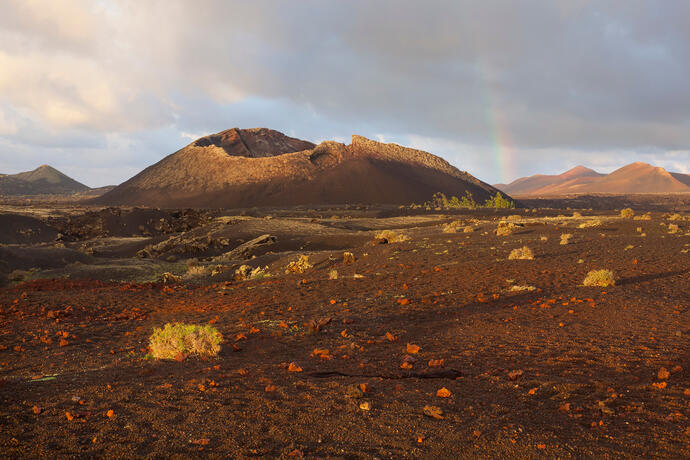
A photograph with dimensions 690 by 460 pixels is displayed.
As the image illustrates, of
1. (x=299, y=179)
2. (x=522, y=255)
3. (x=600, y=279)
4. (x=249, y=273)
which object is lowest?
(x=249, y=273)

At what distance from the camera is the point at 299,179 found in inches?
4744

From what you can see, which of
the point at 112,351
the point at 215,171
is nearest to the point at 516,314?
the point at 112,351

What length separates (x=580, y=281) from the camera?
42.3ft

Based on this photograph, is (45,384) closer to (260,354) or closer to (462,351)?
(260,354)

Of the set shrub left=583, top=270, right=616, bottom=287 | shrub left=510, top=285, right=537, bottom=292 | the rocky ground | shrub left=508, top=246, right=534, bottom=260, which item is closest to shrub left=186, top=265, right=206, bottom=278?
the rocky ground

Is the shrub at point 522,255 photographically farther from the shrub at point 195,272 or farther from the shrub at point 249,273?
the shrub at point 195,272

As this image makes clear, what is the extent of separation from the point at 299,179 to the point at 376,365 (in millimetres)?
115399

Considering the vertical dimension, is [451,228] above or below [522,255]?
above

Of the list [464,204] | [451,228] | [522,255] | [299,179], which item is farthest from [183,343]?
[299,179]

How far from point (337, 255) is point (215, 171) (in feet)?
381

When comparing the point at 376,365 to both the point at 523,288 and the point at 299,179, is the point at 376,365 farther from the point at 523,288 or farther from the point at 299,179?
the point at 299,179

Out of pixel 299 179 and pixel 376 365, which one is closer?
pixel 376 365

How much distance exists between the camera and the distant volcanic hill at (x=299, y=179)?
11388cm

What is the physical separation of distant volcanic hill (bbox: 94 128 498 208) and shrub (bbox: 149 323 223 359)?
330 ft
